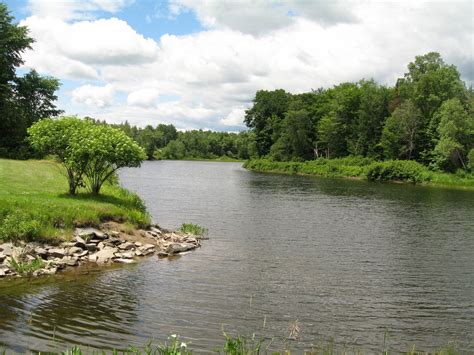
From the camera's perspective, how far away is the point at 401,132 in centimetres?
10069

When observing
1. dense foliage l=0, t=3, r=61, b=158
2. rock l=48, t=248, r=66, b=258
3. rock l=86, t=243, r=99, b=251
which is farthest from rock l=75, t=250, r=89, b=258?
dense foliage l=0, t=3, r=61, b=158

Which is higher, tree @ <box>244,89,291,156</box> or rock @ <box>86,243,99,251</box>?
tree @ <box>244,89,291,156</box>

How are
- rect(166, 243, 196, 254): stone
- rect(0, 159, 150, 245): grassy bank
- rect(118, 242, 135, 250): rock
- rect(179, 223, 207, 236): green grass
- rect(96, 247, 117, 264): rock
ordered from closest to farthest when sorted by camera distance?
rect(0, 159, 150, 245): grassy bank, rect(96, 247, 117, 264): rock, rect(118, 242, 135, 250): rock, rect(166, 243, 196, 254): stone, rect(179, 223, 207, 236): green grass

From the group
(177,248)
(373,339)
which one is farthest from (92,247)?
(373,339)

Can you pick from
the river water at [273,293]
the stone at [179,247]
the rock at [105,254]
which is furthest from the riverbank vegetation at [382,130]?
the rock at [105,254]

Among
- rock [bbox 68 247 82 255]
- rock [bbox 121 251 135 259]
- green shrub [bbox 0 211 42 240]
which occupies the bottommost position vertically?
rock [bbox 121 251 135 259]

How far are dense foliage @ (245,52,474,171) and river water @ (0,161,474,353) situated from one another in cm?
5861

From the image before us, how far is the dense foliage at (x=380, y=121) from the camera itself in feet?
297

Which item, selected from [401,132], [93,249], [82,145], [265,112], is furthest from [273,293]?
[265,112]

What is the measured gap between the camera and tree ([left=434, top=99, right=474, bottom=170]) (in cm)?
8606

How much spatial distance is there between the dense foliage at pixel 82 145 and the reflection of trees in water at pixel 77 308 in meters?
9.51

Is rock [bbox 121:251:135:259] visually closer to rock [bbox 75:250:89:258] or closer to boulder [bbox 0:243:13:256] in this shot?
rock [bbox 75:250:89:258]

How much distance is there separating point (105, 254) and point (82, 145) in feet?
24.7

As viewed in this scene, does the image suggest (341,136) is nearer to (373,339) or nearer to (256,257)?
(256,257)
